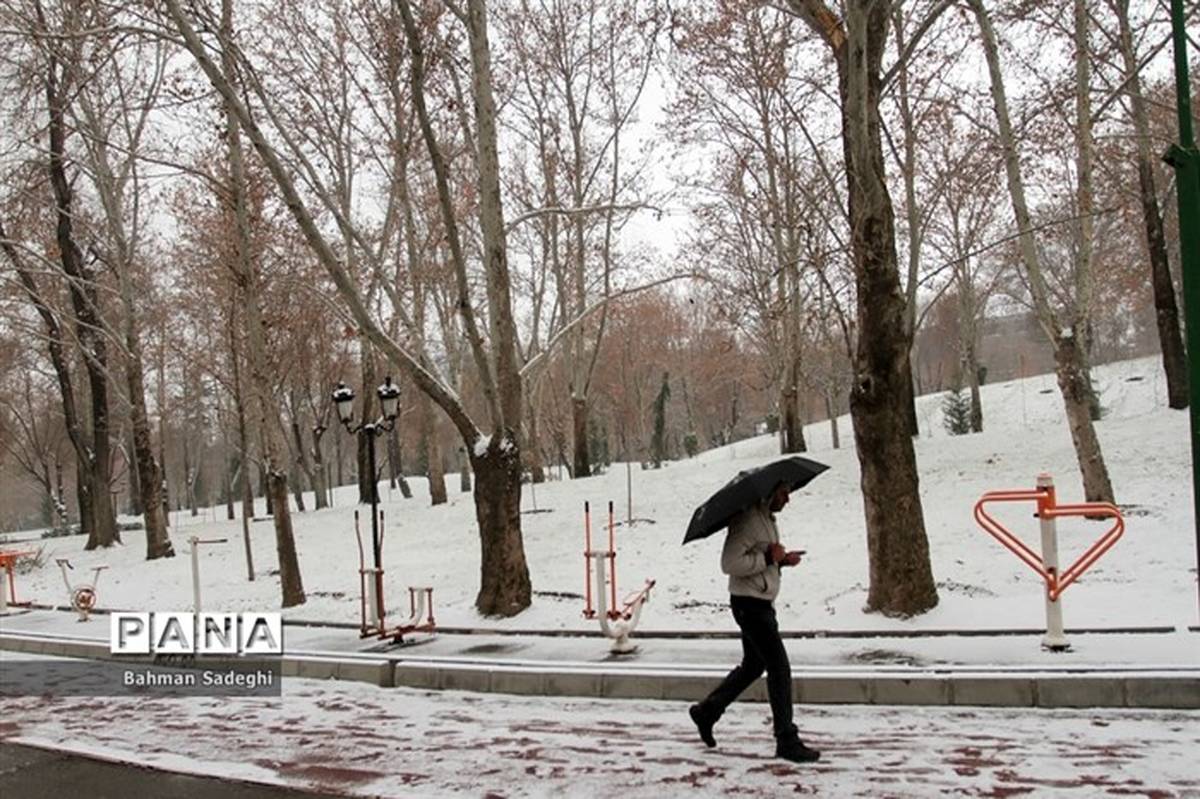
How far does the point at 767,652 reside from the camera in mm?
5504

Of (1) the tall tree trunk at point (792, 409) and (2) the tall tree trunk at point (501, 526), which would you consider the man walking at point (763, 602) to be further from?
(1) the tall tree trunk at point (792, 409)

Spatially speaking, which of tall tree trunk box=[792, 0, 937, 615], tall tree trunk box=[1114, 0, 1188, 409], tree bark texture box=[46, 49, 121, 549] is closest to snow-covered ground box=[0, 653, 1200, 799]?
tall tree trunk box=[792, 0, 937, 615]

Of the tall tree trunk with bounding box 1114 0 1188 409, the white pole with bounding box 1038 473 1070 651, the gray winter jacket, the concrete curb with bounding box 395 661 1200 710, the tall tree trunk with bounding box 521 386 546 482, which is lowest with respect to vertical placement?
the concrete curb with bounding box 395 661 1200 710

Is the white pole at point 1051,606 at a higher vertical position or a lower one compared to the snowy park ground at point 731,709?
higher

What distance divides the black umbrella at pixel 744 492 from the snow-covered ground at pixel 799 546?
4.11 m

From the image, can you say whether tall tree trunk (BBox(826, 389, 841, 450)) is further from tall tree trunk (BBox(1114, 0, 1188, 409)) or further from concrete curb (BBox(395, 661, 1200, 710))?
concrete curb (BBox(395, 661, 1200, 710))

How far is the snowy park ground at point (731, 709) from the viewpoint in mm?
5293

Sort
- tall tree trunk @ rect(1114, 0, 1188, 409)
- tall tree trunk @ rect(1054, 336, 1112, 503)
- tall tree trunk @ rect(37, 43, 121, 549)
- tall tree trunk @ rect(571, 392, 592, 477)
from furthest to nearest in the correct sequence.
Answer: tall tree trunk @ rect(571, 392, 592, 477), tall tree trunk @ rect(37, 43, 121, 549), tall tree trunk @ rect(1114, 0, 1188, 409), tall tree trunk @ rect(1054, 336, 1112, 503)

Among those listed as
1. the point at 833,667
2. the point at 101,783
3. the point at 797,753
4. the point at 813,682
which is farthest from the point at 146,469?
the point at 797,753

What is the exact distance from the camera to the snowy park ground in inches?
208

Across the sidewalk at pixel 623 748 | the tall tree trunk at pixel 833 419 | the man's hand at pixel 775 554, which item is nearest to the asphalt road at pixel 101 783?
the sidewalk at pixel 623 748

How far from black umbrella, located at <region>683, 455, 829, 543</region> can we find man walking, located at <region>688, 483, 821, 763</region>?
0.29 ft

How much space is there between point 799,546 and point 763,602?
9.76 m

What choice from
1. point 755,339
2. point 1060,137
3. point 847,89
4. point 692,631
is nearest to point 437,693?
point 692,631
